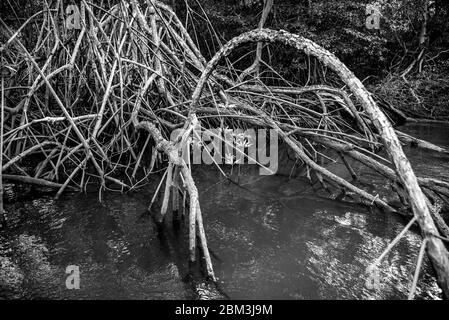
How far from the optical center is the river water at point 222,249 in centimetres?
235

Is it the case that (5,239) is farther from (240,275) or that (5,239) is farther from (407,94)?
(407,94)

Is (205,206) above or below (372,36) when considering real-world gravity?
below

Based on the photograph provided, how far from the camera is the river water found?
2354 millimetres

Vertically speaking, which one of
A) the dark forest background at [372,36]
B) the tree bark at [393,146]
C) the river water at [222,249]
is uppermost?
the dark forest background at [372,36]

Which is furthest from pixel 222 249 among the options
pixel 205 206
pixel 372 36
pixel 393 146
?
pixel 372 36

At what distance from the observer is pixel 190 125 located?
2.93 m

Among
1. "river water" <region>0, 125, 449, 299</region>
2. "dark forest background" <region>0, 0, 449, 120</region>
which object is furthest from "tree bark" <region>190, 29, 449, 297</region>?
"dark forest background" <region>0, 0, 449, 120</region>

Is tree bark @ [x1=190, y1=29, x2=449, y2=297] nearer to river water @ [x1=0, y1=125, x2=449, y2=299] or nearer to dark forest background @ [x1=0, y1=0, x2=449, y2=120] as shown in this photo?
river water @ [x1=0, y1=125, x2=449, y2=299]

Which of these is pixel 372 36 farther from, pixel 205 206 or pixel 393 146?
pixel 393 146

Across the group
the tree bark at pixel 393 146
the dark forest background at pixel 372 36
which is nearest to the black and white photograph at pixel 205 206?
the tree bark at pixel 393 146

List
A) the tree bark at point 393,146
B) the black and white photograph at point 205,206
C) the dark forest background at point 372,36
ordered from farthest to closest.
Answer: the dark forest background at point 372,36 < the black and white photograph at point 205,206 < the tree bark at point 393,146

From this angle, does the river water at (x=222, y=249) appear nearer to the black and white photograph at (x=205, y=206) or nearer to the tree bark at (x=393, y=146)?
the black and white photograph at (x=205, y=206)

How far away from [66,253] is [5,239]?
629 millimetres

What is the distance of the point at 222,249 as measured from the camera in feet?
9.32
